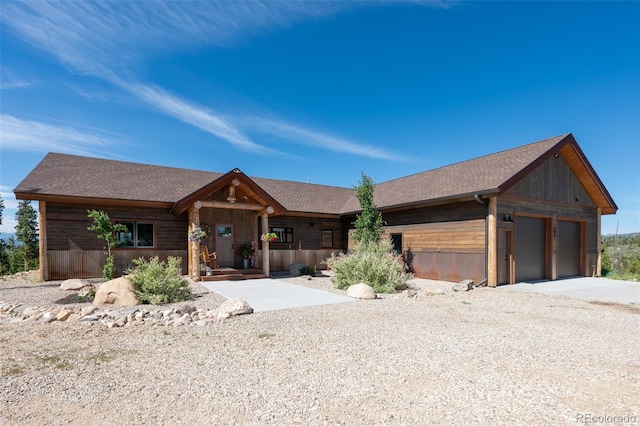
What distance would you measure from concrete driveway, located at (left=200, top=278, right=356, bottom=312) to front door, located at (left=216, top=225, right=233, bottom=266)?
274 centimetres

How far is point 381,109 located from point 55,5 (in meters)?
14.9

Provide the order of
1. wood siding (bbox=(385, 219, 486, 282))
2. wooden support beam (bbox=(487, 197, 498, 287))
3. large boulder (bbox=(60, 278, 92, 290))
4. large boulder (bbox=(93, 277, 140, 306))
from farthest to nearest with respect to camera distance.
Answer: wood siding (bbox=(385, 219, 486, 282)) → wooden support beam (bbox=(487, 197, 498, 287)) → large boulder (bbox=(60, 278, 92, 290)) → large boulder (bbox=(93, 277, 140, 306))

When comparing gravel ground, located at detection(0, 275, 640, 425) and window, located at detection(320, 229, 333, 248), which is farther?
window, located at detection(320, 229, 333, 248)

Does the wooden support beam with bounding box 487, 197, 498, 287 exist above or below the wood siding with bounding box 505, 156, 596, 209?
below

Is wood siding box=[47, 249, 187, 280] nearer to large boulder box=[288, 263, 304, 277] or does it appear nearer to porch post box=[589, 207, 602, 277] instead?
large boulder box=[288, 263, 304, 277]

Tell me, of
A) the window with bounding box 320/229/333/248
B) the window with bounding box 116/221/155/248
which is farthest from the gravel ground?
the window with bounding box 320/229/333/248

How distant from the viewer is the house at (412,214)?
1243cm

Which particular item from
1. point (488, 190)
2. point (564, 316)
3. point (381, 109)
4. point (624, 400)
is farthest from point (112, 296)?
point (381, 109)

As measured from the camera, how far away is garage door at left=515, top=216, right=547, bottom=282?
13.1m

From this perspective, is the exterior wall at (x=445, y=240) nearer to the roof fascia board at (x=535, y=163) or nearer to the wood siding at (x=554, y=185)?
the roof fascia board at (x=535, y=163)

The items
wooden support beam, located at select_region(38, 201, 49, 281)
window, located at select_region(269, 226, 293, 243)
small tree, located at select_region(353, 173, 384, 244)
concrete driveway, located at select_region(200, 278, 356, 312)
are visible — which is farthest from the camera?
window, located at select_region(269, 226, 293, 243)

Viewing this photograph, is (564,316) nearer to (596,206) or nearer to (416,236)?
(416,236)

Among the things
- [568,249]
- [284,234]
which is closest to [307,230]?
[284,234]

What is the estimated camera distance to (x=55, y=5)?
7.80 metres
